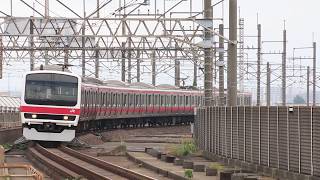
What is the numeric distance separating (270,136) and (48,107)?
454 inches

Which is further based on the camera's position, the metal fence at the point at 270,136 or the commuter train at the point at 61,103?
the commuter train at the point at 61,103

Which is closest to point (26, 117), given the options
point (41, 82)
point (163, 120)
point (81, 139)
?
point (41, 82)

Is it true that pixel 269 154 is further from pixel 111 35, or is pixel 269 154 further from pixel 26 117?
pixel 111 35

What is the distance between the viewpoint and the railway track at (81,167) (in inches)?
717

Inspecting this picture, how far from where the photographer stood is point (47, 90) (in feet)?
93.5

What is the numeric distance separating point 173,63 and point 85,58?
979 cm

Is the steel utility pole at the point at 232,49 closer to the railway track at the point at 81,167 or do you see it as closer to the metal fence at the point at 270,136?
the metal fence at the point at 270,136

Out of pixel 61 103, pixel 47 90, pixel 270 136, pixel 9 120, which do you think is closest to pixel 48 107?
pixel 61 103

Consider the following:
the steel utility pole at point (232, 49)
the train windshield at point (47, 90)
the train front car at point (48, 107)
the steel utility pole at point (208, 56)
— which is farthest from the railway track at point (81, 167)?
the steel utility pole at point (208, 56)

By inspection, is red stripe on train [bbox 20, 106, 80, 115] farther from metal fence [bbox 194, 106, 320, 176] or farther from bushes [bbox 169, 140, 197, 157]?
metal fence [bbox 194, 106, 320, 176]

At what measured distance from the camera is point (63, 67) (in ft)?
97.5

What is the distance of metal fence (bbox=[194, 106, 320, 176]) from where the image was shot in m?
16.2

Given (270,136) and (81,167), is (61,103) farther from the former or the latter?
(270,136)

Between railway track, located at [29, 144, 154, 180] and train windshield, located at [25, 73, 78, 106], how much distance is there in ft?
6.36
